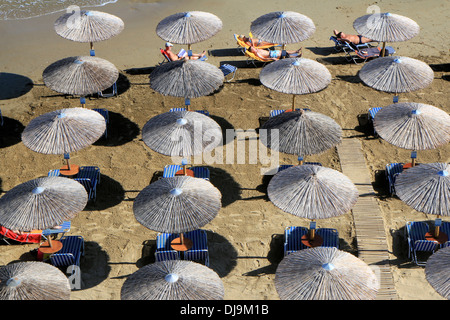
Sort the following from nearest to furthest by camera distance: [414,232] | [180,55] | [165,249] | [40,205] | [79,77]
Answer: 1. [40,205]
2. [165,249]
3. [414,232]
4. [79,77]
5. [180,55]

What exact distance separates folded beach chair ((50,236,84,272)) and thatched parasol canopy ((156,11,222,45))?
806cm

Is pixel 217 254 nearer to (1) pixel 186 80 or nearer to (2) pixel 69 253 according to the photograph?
(2) pixel 69 253

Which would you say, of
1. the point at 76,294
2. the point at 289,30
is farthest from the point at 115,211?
the point at 289,30

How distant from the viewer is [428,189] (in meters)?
14.7

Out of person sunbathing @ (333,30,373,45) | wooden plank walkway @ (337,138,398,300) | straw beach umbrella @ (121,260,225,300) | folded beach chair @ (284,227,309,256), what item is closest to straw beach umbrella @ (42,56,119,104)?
folded beach chair @ (284,227,309,256)

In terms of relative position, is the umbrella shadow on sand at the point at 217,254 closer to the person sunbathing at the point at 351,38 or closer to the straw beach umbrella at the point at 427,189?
the straw beach umbrella at the point at 427,189

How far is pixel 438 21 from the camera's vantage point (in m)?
25.4

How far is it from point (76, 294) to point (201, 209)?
3.48 m

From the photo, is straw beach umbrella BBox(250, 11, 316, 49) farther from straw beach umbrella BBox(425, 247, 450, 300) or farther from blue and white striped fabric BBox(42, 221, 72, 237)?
straw beach umbrella BBox(425, 247, 450, 300)

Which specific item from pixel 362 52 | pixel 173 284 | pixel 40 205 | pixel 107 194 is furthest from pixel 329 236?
pixel 362 52

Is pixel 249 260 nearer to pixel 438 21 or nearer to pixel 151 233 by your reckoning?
pixel 151 233

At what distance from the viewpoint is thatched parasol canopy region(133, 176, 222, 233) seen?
14195 mm

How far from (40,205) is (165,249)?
10.2 feet

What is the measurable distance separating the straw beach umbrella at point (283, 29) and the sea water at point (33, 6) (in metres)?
9.04
